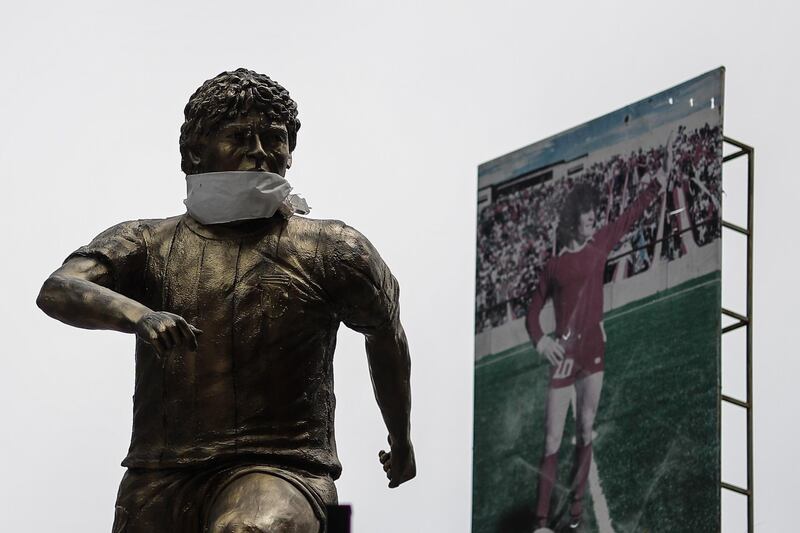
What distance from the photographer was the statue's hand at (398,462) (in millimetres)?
9773

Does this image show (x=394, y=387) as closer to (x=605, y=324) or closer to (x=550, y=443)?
(x=605, y=324)

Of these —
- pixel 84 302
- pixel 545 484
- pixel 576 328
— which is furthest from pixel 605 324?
pixel 84 302

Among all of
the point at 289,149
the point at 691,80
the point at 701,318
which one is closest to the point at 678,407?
the point at 701,318

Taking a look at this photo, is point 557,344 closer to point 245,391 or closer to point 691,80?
point 691,80

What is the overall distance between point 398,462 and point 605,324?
73.2 feet

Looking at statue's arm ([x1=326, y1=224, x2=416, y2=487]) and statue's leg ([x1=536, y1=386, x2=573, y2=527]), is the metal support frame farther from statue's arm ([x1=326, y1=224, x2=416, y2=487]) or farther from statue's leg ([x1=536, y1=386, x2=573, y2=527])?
statue's arm ([x1=326, y1=224, x2=416, y2=487])

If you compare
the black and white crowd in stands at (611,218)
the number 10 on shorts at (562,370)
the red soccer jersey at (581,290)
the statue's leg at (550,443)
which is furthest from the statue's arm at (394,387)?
the number 10 on shorts at (562,370)

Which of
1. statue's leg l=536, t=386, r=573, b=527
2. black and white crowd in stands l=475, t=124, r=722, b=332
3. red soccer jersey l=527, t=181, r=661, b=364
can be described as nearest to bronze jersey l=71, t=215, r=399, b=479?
black and white crowd in stands l=475, t=124, r=722, b=332

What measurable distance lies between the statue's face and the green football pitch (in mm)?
18456

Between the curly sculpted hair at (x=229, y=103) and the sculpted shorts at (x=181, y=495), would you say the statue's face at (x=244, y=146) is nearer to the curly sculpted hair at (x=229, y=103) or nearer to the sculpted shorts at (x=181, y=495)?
the curly sculpted hair at (x=229, y=103)

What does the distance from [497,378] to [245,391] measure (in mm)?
24888

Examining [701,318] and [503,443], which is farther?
[503,443]

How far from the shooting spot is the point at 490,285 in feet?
112

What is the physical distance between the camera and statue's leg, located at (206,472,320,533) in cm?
910
